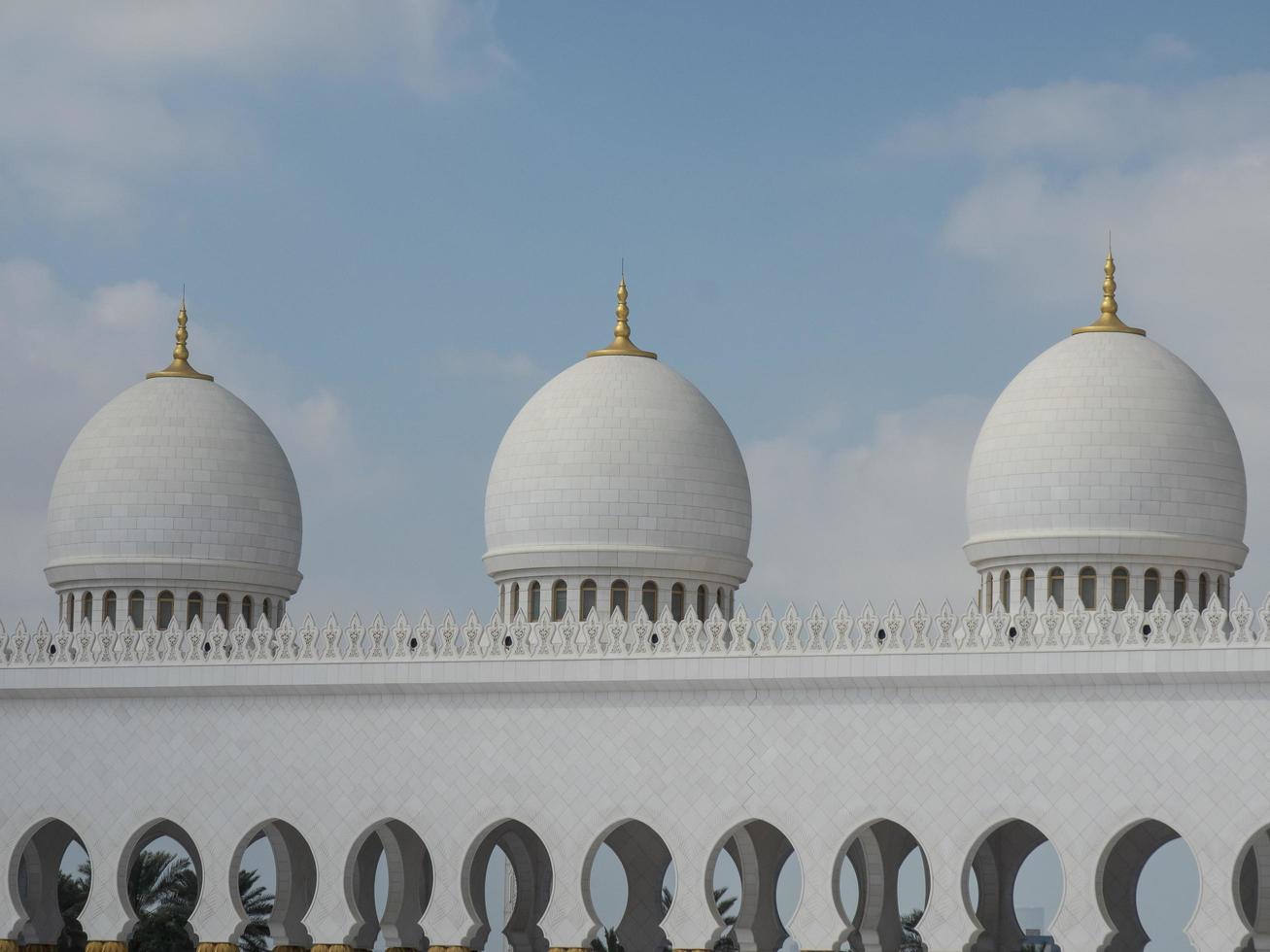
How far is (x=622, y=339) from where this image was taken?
117 ft

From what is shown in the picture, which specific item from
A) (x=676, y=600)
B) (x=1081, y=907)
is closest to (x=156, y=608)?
(x=676, y=600)

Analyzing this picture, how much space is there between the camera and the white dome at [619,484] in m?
33.5

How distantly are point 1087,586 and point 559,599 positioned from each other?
7.79 m

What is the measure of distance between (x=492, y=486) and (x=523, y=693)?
16.5ft

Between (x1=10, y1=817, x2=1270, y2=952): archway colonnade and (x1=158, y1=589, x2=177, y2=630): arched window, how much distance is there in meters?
3.15

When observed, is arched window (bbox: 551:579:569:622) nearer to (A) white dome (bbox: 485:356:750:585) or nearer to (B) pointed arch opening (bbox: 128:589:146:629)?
(A) white dome (bbox: 485:356:750:585)

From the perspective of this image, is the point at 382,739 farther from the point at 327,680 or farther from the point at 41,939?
the point at 41,939

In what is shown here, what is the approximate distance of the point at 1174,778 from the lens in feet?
89.6

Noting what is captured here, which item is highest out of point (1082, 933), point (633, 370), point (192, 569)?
point (633, 370)

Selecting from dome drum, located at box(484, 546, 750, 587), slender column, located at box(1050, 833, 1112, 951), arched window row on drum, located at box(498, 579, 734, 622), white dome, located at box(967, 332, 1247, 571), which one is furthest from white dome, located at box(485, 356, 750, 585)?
slender column, located at box(1050, 833, 1112, 951)

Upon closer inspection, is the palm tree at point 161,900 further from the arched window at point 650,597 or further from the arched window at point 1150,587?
the arched window at point 1150,587

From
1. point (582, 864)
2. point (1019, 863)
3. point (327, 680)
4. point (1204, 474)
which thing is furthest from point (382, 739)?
point (1204, 474)

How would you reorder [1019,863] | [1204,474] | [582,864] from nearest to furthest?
[582,864] < [1204,474] < [1019,863]

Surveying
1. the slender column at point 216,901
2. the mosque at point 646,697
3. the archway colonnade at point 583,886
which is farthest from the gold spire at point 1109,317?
the slender column at point 216,901
